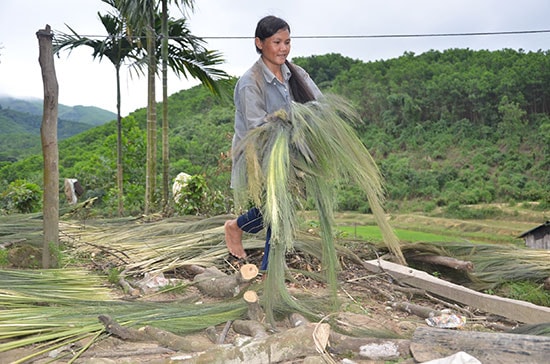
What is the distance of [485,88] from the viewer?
106 feet

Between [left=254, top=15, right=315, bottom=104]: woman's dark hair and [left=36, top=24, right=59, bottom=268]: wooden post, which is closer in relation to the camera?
[left=254, top=15, right=315, bottom=104]: woman's dark hair

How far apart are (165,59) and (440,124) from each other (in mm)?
27432

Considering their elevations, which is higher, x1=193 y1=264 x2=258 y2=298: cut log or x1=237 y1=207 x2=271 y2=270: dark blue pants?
x1=237 y1=207 x2=271 y2=270: dark blue pants

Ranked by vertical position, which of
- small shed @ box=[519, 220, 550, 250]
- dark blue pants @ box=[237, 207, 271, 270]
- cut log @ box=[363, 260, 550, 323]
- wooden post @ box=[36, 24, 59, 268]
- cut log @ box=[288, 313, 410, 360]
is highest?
wooden post @ box=[36, 24, 59, 268]

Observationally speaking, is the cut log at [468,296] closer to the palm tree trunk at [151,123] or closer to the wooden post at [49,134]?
the wooden post at [49,134]

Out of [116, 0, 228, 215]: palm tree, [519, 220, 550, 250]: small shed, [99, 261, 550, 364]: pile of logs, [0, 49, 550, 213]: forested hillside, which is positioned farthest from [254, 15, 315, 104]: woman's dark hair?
[0, 49, 550, 213]: forested hillside

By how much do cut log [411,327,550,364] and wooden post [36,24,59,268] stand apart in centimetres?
280

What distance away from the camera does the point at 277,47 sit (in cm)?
291

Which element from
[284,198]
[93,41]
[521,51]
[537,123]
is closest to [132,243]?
[284,198]

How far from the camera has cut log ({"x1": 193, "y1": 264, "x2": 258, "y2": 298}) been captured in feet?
10.4

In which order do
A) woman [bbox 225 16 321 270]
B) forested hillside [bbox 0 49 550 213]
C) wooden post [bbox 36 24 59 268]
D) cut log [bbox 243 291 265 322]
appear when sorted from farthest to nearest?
1. forested hillside [bbox 0 49 550 213]
2. wooden post [bbox 36 24 59 268]
3. woman [bbox 225 16 321 270]
4. cut log [bbox 243 291 265 322]

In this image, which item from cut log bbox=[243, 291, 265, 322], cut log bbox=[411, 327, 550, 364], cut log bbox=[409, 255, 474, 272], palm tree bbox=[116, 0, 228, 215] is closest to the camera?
cut log bbox=[411, 327, 550, 364]

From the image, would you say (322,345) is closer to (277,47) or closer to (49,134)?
(277,47)

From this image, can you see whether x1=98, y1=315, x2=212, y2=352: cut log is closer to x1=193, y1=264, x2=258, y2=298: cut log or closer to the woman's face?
x1=193, y1=264, x2=258, y2=298: cut log
